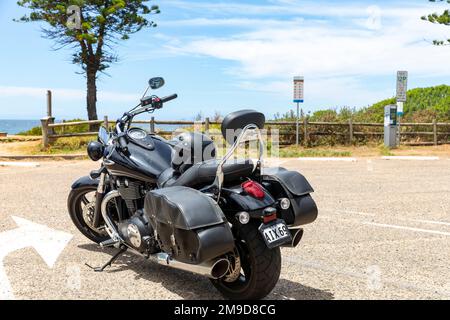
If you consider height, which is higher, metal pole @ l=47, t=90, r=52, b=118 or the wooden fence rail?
metal pole @ l=47, t=90, r=52, b=118

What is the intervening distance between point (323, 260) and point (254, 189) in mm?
1744

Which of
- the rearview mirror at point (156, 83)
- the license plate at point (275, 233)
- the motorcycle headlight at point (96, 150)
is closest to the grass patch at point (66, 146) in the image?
the motorcycle headlight at point (96, 150)

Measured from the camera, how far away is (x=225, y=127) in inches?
145

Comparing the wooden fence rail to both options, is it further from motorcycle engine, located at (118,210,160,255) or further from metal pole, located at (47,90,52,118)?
motorcycle engine, located at (118,210,160,255)

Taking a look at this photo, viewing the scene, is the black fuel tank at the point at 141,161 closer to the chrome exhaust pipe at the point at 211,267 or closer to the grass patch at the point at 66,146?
the chrome exhaust pipe at the point at 211,267

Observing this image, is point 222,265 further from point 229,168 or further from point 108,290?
point 108,290

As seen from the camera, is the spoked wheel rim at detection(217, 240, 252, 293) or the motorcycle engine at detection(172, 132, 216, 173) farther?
the motorcycle engine at detection(172, 132, 216, 173)

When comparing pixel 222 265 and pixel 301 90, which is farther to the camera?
pixel 301 90

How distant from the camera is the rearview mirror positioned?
15.8 feet

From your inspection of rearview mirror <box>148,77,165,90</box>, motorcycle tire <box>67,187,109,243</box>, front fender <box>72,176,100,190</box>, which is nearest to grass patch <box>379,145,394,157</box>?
motorcycle tire <box>67,187,109,243</box>

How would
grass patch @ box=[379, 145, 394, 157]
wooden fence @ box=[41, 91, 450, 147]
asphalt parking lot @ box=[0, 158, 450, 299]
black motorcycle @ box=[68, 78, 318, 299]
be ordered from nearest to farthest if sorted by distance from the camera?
black motorcycle @ box=[68, 78, 318, 299] < asphalt parking lot @ box=[0, 158, 450, 299] < grass patch @ box=[379, 145, 394, 157] < wooden fence @ box=[41, 91, 450, 147]

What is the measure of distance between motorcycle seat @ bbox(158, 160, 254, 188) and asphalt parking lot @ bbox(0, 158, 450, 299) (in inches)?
35.9

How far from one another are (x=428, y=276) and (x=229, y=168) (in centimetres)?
221
